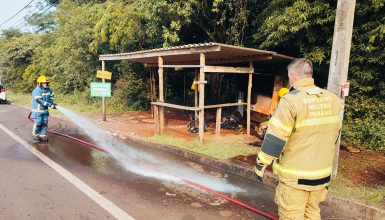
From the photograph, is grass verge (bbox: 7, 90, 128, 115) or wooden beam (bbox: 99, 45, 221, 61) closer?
wooden beam (bbox: 99, 45, 221, 61)

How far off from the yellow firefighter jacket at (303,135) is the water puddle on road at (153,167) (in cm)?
251

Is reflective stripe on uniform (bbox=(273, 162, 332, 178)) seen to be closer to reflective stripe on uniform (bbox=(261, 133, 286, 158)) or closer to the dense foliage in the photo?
reflective stripe on uniform (bbox=(261, 133, 286, 158))

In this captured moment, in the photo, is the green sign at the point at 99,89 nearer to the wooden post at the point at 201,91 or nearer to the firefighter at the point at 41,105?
the firefighter at the point at 41,105

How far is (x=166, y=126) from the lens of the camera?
11.5 m

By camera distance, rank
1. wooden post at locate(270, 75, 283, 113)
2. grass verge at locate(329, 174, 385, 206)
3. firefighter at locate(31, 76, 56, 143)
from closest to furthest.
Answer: grass verge at locate(329, 174, 385, 206), firefighter at locate(31, 76, 56, 143), wooden post at locate(270, 75, 283, 113)

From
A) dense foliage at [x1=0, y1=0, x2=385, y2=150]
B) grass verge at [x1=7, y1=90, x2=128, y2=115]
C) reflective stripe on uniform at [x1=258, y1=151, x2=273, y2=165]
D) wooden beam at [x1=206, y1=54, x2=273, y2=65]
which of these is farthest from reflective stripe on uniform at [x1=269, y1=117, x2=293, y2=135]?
grass verge at [x1=7, y1=90, x2=128, y2=115]

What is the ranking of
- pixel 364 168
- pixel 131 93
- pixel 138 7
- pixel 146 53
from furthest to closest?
1. pixel 131 93
2. pixel 138 7
3. pixel 146 53
4. pixel 364 168

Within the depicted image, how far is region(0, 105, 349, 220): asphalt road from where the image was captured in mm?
4223

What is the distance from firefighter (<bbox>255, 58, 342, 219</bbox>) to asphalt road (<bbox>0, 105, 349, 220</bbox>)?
157 centimetres

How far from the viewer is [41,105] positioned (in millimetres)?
8328

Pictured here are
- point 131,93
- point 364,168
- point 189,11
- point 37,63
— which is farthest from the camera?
A: point 37,63

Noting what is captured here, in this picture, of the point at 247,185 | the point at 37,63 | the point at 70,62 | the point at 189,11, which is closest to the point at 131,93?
the point at 70,62

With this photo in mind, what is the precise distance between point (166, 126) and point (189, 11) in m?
4.46

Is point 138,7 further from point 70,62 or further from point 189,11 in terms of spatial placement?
point 70,62
